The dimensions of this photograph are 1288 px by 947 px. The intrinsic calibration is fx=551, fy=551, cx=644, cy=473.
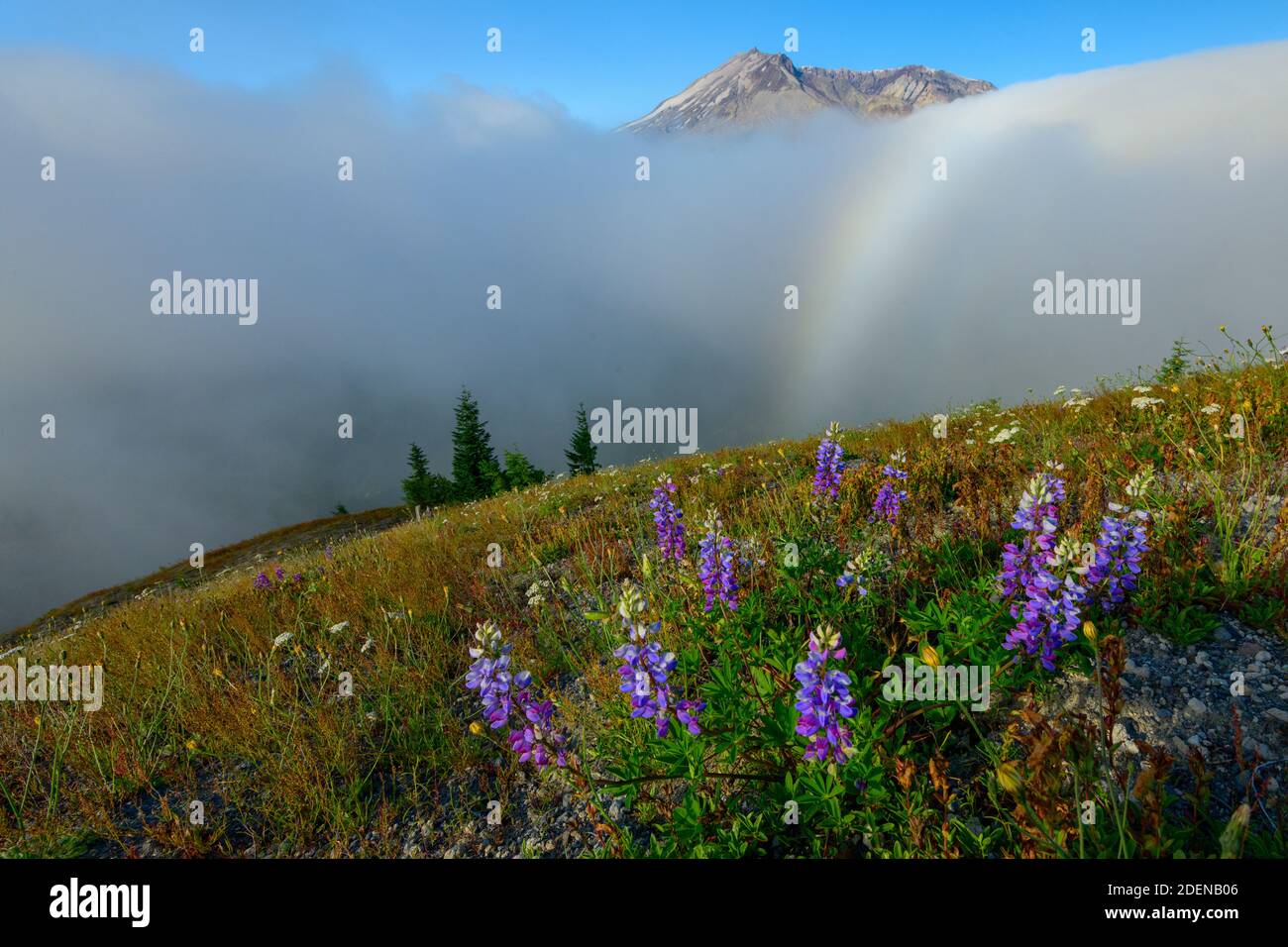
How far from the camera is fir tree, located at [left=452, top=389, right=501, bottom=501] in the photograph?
158ft

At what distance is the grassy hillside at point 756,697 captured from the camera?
2436 millimetres

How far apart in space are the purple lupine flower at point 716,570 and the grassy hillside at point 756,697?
0.13 feet

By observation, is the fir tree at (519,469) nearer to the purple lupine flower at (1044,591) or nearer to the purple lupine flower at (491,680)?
the purple lupine flower at (491,680)

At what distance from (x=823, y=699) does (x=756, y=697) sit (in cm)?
81

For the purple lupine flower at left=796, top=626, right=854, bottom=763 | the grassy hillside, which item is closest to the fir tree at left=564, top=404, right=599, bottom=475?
the grassy hillside

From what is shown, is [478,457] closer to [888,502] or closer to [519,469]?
[519,469]

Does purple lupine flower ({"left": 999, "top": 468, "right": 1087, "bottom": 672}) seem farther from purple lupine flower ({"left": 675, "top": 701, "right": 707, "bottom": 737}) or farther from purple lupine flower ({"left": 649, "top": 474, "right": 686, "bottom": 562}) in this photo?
purple lupine flower ({"left": 649, "top": 474, "right": 686, "bottom": 562})

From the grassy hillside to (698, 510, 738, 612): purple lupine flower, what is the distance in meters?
0.04

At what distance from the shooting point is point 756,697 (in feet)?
9.93

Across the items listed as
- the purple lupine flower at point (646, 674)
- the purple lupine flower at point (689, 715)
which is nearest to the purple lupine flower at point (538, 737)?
the purple lupine flower at point (646, 674)

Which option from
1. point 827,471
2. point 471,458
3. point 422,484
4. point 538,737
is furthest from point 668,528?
point 422,484
